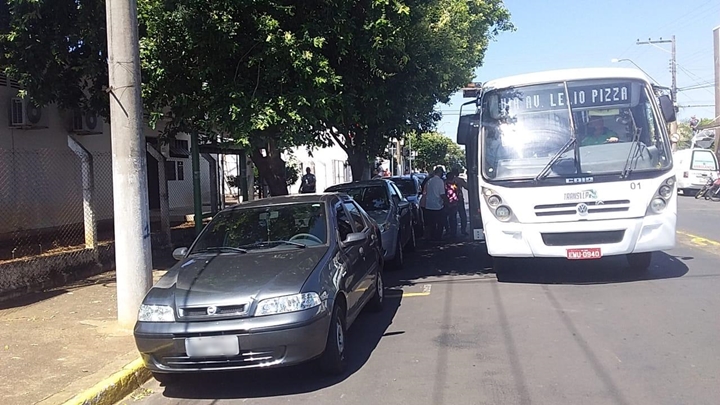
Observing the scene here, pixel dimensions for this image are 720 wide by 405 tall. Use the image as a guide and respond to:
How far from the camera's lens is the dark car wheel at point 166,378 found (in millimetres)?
5516

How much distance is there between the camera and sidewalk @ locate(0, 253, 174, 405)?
5.12 m

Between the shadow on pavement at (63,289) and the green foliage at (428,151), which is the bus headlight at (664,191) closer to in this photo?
the shadow on pavement at (63,289)

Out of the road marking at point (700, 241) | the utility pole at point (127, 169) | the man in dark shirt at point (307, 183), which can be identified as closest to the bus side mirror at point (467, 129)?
the utility pole at point (127, 169)

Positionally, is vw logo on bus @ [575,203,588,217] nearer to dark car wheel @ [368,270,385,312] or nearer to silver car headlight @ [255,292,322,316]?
dark car wheel @ [368,270,385,312]

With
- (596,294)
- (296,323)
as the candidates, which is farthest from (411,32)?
(296,323)

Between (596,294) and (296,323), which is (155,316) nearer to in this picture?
(296,323)

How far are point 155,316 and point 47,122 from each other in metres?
9.15

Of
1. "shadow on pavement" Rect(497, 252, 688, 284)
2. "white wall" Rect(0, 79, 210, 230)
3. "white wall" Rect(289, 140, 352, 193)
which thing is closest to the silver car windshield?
"shadow on pavement" Rect(497, 252, 688, 284)

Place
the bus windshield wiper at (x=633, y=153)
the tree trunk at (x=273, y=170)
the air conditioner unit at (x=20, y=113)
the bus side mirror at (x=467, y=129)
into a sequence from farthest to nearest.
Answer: the tree trunk at (x=273, y=170)
the air conditioner unit at (x=20, y=113)
the bus side mirror at (x=467, y=129)
the bus windshield wiper at (x=633, y=153)

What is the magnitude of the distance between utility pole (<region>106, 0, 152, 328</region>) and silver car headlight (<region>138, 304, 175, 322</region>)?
155 centimetres

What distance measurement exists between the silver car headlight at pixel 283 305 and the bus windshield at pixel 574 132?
4225 millimetres

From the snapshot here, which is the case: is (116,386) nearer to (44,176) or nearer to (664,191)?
(664,191)

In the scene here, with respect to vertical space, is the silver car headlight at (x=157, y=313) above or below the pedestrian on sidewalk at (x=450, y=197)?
below

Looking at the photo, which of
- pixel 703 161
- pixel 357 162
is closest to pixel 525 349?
pixel 357 162
